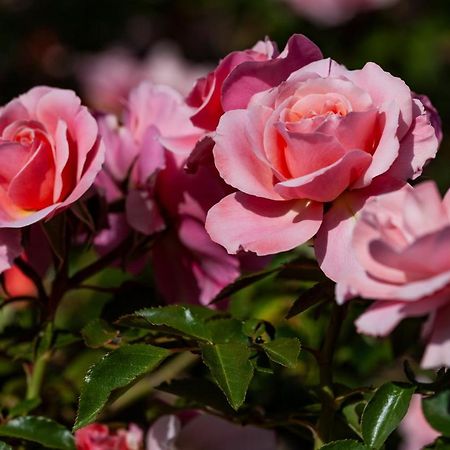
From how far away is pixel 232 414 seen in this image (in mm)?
936

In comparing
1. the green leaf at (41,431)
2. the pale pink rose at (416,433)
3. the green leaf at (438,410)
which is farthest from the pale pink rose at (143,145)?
the pale pink rose at (416,433)

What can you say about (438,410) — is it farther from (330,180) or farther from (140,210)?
(140,210)

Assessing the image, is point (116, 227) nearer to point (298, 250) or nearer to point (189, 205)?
point (189, 205)

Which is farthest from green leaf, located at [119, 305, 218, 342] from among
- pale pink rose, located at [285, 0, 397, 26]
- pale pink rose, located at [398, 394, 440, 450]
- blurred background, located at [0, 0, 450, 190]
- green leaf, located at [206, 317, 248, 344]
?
pale pink rose, located at [285, 0, 397, 26]

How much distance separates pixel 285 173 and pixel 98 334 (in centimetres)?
22

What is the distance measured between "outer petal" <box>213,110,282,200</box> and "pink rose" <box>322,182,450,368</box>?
0.14 meters

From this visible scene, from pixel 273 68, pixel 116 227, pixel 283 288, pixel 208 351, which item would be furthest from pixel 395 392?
pixel 283 288

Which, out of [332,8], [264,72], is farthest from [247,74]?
[332,8]

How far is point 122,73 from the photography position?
352 cm

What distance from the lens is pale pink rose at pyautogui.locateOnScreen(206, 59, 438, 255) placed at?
0.78 meters

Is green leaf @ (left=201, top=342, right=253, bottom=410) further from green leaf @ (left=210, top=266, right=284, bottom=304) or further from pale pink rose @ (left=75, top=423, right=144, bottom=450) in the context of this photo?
pale pink rose @ (left=75, top=423, right=144, bottom=450)

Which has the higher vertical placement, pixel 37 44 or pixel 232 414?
pixel 232 414

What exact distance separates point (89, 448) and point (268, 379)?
1.02 ft

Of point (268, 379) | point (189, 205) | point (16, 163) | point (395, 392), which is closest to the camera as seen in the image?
point (395, 392)
